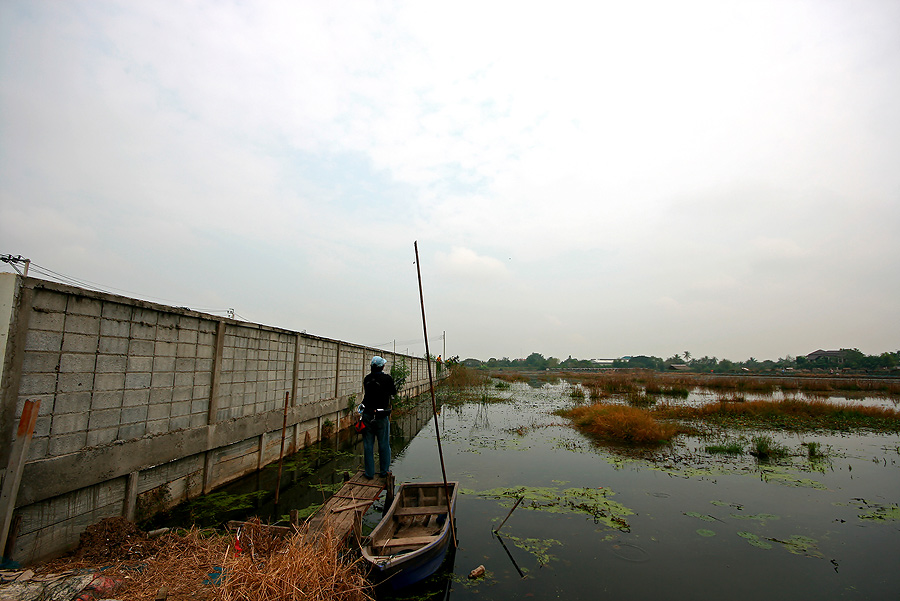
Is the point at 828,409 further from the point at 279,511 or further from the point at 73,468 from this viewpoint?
the point at 73,468

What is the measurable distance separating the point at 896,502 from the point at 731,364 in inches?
3914

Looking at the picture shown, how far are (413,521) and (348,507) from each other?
0.92 m

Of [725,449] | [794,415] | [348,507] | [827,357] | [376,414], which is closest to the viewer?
[348,507]

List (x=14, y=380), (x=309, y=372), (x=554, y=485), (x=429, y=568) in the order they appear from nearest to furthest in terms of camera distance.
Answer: (x=14, y=380) → (x=429, y=568) → (x=554, y=485) → (x=309, y=372)

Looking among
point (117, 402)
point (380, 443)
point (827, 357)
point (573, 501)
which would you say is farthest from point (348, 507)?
point (827, 357)

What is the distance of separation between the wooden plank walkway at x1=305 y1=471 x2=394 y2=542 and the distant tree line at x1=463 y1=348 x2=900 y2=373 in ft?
156

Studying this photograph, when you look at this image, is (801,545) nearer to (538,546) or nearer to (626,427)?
(538,546)

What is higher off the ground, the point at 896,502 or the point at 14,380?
the point at 14,380

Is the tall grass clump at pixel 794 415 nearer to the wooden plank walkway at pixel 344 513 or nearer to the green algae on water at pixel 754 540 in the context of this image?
the green algae on water at pixel 754 540

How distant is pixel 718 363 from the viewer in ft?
311

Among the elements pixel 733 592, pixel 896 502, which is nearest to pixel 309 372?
pixel 733 592

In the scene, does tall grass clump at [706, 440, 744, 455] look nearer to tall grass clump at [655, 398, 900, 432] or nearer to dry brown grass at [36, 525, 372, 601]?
tall grass clump at [655, 398, 900, 432]

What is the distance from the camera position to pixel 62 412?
397 centimetres

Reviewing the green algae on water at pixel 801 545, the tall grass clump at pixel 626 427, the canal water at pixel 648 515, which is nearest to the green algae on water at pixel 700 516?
the canal water at pixel 648 515
